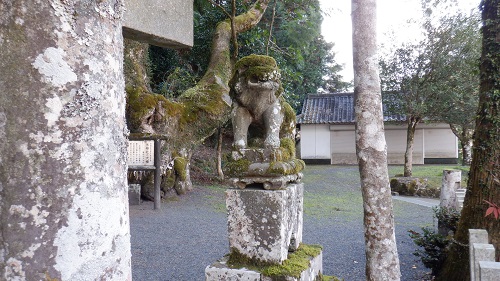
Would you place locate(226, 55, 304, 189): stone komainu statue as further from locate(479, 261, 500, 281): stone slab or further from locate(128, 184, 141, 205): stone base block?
locate(128, 184, 141, 205): stone base block

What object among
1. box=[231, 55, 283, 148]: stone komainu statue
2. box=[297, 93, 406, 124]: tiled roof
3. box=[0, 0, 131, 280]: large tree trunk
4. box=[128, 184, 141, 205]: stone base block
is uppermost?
box=[297, 93, 406, 124]: tiled roof

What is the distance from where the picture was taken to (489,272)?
7.93 feet

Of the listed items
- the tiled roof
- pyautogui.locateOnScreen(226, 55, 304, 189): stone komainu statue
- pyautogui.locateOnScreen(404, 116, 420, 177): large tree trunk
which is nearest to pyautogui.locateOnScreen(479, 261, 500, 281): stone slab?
pyautogui.locateOnScreen(226, 55, 304, 189): stone komainu statue

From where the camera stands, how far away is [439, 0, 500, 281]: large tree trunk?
356 cm

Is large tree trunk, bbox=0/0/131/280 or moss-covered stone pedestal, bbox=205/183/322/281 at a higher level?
large tree trunk, bbox=0/0/131/280

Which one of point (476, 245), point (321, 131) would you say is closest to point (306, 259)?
point (476, 245)

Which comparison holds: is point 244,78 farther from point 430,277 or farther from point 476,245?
point 430,277

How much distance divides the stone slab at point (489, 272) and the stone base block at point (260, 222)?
1455mm

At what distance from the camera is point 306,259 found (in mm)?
3246

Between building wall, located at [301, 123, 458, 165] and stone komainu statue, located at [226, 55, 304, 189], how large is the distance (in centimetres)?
1808

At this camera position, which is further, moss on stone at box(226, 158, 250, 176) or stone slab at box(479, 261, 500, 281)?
moss on stone at box(226, 158, 250, 176)

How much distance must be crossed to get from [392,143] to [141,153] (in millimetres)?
17215

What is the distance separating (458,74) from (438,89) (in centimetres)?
85

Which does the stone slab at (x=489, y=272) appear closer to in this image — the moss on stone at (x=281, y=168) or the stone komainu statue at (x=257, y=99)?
the moss on stone at (x=281, y=168)
